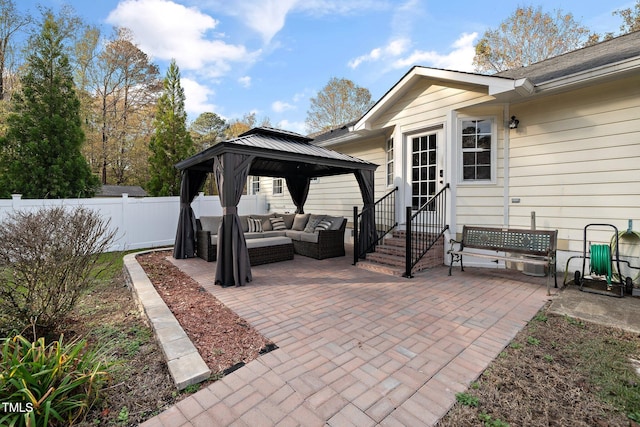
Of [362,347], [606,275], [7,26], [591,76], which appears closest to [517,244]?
[606,275]

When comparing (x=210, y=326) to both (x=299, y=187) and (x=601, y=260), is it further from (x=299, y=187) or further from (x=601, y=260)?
(x=299, y=187)

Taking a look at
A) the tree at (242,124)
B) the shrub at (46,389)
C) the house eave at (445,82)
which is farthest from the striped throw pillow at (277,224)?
the tree at (242,124)

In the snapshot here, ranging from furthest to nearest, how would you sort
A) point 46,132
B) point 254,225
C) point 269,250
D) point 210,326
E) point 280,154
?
point 46,132
point 254,225
point 269,250
point 280,154
point 210,326

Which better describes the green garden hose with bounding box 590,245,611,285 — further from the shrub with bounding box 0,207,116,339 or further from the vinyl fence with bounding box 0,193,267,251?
the vinyl fence with bounding box 0,193,267,251

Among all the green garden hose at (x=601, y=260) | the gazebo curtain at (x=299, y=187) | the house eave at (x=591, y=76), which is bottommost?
the green garden hose at (x=601, y=260)

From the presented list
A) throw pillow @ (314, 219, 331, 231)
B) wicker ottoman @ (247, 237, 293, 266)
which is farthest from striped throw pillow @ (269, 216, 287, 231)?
wicker ottoman @ (247, 237, 293, 266)

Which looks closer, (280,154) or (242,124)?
(280,154)

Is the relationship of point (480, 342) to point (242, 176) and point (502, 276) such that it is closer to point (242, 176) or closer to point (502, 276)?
point (502, 276)

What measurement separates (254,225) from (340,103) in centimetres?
1739

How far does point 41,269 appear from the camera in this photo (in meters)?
2.64

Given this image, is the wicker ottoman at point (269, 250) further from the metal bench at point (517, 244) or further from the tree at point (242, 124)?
the tree at point (242, 124)

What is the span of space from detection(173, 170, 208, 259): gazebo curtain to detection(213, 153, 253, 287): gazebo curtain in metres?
2.76

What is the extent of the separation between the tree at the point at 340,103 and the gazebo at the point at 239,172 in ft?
48.5

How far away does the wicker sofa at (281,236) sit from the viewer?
6.71 metres
